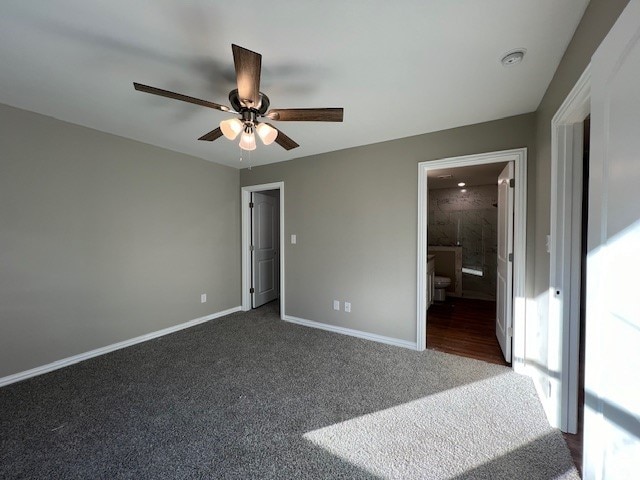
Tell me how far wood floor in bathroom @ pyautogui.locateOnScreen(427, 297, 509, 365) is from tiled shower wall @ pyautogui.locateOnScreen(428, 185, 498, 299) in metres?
0.47

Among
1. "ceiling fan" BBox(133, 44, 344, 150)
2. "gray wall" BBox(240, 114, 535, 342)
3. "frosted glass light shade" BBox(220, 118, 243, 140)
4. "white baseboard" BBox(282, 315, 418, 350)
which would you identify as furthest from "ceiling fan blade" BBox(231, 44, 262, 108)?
"white baseboard" BBox(282, 315, 418, 350)

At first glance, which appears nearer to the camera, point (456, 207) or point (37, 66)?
point (37, 66)

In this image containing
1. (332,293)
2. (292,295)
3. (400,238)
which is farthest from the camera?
(292,295)

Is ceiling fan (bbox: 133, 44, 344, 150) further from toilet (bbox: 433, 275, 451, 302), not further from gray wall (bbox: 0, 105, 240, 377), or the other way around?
toilet (bbox: 433, 275, 451, 302)

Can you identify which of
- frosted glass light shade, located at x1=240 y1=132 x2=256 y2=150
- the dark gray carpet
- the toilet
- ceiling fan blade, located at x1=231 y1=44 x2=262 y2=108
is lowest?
the dark gray carpet

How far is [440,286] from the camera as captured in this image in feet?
14.7

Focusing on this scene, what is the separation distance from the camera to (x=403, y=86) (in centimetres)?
186

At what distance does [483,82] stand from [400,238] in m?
1.55

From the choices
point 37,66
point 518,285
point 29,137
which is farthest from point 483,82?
point 29,137

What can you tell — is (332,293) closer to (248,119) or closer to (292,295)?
(292,295)

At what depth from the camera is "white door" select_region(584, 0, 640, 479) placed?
28.2 inches

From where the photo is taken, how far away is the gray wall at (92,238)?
217 cm

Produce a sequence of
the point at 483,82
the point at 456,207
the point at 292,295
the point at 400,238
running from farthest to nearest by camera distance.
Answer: the point at 456,207 → the point at 292,295 → the point at 400,238 → the point at 483,82

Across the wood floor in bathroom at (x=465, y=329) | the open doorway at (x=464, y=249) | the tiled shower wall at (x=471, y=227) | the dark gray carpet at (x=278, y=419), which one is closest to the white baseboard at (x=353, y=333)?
the dark gray carpet at (x=278, y=419)
